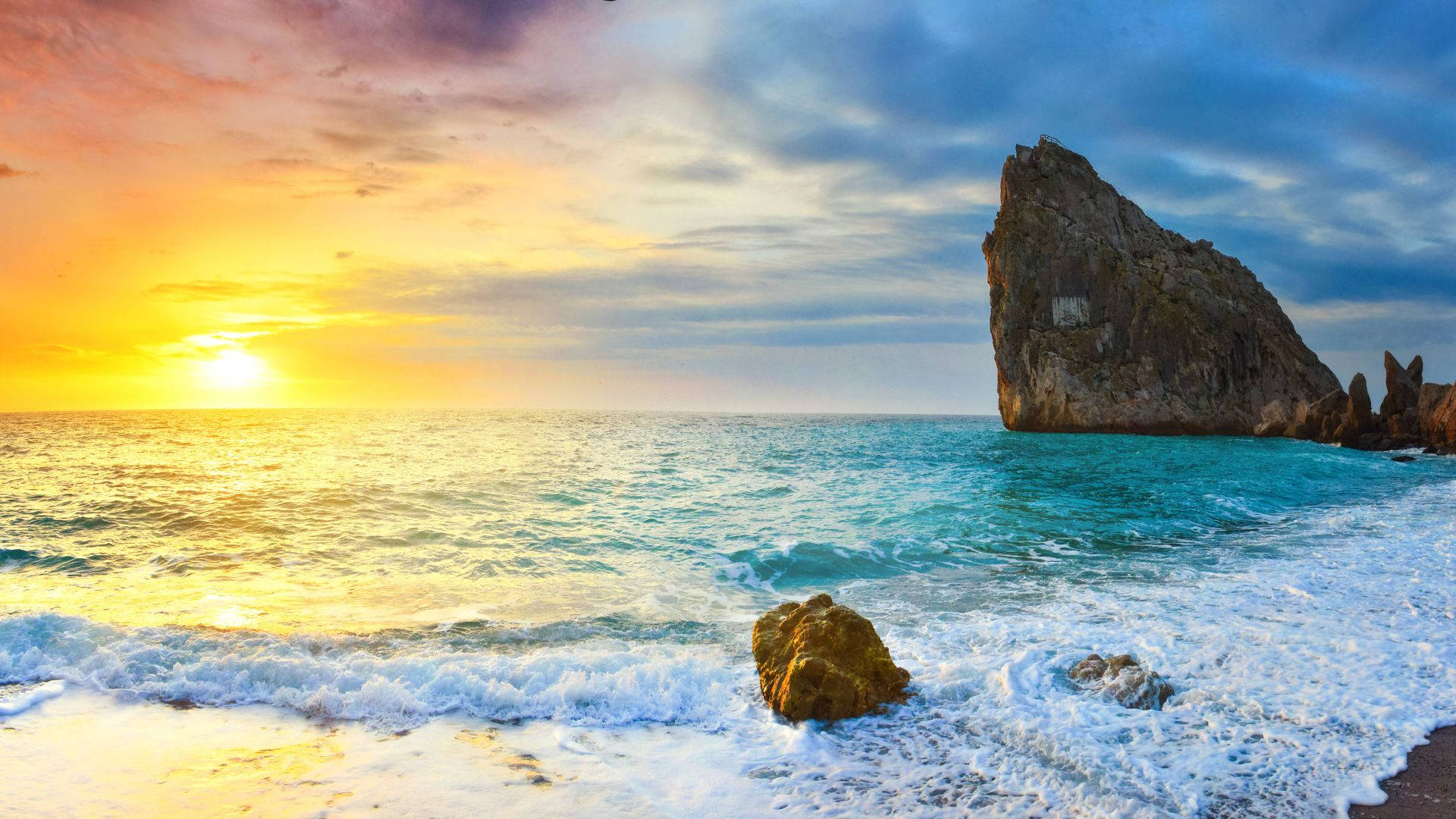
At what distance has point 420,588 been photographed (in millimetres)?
10812

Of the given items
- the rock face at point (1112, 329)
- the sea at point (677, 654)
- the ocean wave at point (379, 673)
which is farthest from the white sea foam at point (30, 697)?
the rock face at point (1112, 329)

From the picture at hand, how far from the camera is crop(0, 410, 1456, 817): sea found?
16.2 feet

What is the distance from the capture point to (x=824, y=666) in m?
6.14

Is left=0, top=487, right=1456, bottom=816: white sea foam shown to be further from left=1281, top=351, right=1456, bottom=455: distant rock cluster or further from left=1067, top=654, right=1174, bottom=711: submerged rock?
left=1281, top=351, right=1456, bottom=455: distant rock cluster

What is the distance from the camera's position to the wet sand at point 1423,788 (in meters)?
4.46

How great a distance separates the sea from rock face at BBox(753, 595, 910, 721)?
206 mm

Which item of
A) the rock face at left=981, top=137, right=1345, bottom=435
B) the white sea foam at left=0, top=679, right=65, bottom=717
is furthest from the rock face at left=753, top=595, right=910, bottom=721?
the rock face at left=981, top=137, right=1345, bottom=435

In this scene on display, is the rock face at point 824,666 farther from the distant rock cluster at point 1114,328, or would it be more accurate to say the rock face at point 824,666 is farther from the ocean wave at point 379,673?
the distant rock cluster at point 1114,328

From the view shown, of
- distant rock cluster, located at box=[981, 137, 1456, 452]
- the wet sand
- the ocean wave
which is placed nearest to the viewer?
the wet sand

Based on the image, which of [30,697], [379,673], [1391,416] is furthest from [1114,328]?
[30,697]

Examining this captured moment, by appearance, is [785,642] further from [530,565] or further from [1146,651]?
[530,565]

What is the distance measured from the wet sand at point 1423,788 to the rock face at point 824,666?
307 centimetres

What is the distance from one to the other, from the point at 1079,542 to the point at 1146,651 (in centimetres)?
803

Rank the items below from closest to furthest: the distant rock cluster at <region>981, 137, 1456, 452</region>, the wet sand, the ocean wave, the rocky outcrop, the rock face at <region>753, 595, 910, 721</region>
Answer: the wet sand, the rock face at <region>753, 595, 910, 721</region>, the ocean wave, the rocky outcrop, the distant rock cluster at <region>981, 137, 1456, 452</region>
